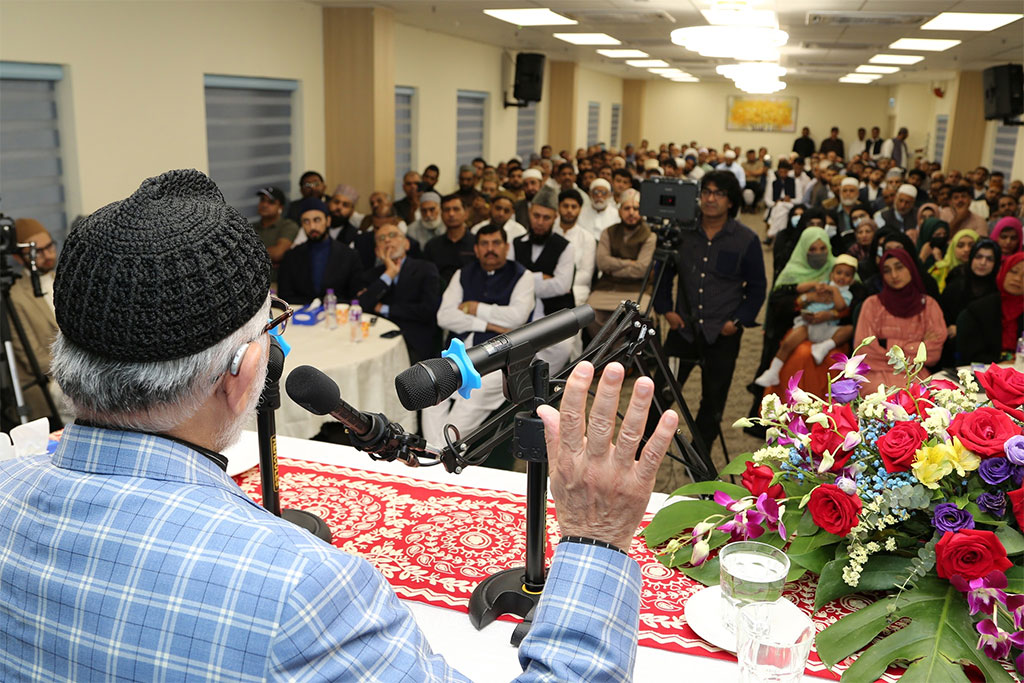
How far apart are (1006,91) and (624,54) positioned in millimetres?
4780

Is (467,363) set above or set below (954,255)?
above

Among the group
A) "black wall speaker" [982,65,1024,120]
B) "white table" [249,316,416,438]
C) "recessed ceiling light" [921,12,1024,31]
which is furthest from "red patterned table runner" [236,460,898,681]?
"black wall speaker" [982,65,1024,120]

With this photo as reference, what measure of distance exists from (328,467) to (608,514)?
1253 millimetres

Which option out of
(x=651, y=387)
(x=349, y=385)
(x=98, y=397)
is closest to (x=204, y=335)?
(x=98, y=397)

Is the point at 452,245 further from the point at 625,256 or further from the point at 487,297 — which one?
the point at 487,297

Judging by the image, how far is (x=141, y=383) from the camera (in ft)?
2.59

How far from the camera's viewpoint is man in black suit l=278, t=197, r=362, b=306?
16.7 ft

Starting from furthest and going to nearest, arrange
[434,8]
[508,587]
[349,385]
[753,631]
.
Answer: [434,8] → [349,385] → [508,587] → [753,631]

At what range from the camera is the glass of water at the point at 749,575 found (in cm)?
134

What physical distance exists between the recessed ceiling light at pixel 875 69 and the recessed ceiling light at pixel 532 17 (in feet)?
23.4

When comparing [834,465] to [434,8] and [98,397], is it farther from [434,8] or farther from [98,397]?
[434,8]

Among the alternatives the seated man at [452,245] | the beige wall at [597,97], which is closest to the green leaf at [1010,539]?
the seated man at [452,245]

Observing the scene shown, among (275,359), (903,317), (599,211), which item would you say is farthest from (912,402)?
(599,211)

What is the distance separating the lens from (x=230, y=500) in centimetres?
82
